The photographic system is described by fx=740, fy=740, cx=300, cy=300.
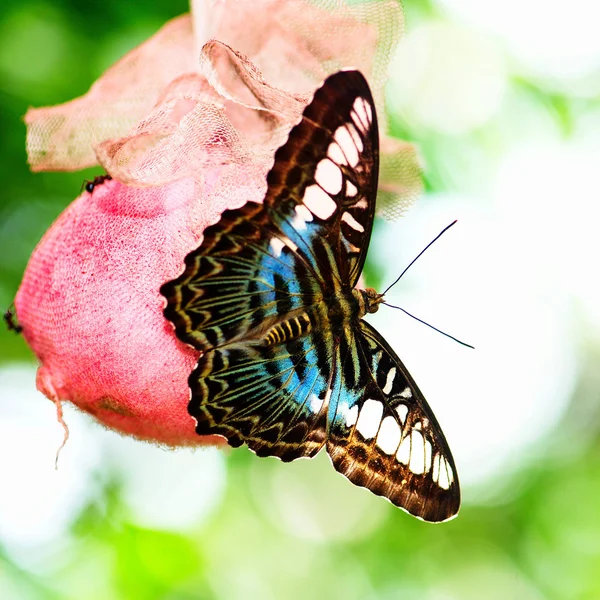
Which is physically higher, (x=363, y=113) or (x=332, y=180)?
(x=363, y=113)

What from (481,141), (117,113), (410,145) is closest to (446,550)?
(481,141)

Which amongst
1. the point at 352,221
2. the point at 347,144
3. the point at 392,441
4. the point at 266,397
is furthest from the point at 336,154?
the point at 392,441

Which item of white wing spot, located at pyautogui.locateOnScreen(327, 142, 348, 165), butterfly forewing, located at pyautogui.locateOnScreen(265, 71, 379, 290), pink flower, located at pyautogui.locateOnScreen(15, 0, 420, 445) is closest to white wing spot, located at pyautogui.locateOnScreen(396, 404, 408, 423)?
butterfly forewing, located at pyautogui.locateOnScreen(265, 71, 379, 290)

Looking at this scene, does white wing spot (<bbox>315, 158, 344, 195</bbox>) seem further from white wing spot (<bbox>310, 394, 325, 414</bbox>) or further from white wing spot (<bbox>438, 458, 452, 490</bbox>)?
white wing spot (<bbox>438, 458, 452, 490</bbox>)

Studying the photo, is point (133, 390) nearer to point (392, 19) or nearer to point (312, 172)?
point (312, 172)

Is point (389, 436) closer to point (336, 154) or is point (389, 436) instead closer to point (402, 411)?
point (402, 411)

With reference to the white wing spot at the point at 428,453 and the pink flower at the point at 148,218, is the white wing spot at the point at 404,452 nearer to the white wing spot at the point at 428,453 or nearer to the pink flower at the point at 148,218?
the white wing spot at the point at 428,453
